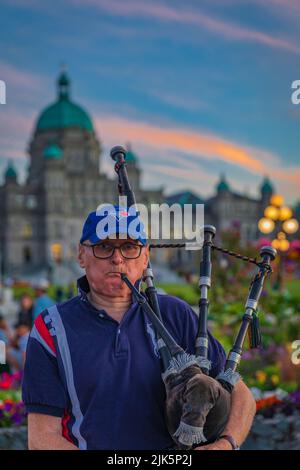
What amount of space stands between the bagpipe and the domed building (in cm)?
6548

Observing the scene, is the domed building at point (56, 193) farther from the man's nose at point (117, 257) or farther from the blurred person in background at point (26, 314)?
the man's nose at point (117, 257)

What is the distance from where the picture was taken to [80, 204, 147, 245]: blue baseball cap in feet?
8.42

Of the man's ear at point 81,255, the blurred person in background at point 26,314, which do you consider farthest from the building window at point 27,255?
the man's ear at point 81,255

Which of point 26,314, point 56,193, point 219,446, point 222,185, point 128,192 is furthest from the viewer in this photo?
point 222,185

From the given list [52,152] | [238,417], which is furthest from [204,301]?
[52,152]

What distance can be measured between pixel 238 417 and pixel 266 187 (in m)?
75.0

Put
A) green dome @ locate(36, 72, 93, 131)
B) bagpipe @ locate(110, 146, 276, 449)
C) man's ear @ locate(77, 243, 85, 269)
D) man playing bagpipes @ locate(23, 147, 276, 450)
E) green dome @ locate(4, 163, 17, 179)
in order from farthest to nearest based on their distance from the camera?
1. green dome @ locate(36, 72, 93, 131)
2. green dome @ locate(4, 163, 17, 179)
3. man's ear @ locate(77, 243, 85, 269)
4. man playing bagpipes @ locate(23, 147, 276, 450)
5. bagpipe @ locate(110, 146, 276, 449)

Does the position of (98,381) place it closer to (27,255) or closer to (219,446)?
(219,446)

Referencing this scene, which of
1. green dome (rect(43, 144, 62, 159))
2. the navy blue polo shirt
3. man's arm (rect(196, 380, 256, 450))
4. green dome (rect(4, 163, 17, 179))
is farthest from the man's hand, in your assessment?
green dome (rect(4, 163, 17, 179))

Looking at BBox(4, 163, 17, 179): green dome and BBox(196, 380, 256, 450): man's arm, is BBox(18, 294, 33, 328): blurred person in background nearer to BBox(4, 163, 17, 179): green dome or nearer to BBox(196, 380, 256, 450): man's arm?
BBox(196, 380, 256, 450): man's arm

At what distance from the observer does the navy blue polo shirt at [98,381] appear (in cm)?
248

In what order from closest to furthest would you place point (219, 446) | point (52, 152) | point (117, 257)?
1. point (219, 446)
2. point (117, 257)
3. point (52, 152)

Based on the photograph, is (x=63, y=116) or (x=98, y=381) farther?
(x=63, y=116)

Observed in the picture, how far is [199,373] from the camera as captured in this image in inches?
93.4
